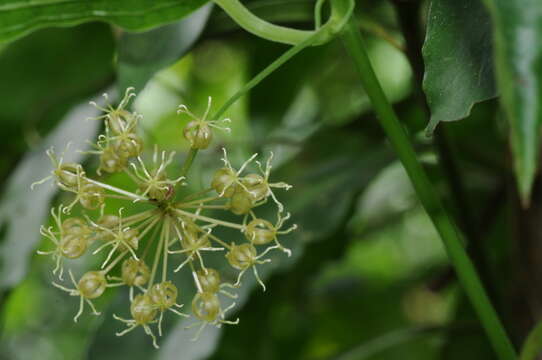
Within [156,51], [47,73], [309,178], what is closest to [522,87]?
[156,51]

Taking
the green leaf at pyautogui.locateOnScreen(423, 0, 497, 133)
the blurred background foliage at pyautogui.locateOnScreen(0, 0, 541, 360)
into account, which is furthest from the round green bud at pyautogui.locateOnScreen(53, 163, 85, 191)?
the green leaf at pyautogui.locateOnScreen(423, 0, 497, 133)

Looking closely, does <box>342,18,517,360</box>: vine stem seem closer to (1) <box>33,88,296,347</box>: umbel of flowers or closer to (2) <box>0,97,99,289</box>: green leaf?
(1) <box>33,88,296,347</box>: umbel of flowers

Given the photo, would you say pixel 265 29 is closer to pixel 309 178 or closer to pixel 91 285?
pixel 91 285

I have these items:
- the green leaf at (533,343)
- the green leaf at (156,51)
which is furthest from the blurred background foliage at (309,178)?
the green leaf at (533,343)

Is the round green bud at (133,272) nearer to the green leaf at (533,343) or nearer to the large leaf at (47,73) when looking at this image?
the green leaf at (533,343)

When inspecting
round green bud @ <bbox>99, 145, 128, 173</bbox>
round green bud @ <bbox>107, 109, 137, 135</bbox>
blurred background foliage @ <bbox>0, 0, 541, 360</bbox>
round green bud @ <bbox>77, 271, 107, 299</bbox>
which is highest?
round green bud @ <bbox>107, 109, 137, 135</bbox>

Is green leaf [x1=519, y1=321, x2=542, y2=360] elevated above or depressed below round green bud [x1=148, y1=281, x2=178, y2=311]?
below

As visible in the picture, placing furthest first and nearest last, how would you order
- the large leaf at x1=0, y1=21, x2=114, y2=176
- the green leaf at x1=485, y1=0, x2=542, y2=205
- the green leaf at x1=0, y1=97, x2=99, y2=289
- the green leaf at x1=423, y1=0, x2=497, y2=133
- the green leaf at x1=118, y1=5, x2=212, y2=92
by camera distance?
the large leaf at x1=0, y1=21, x2=114, y2=176 → the green leaf at x1=0, y1=97, x2=99, y2=289 → the green leaf at x1=118, y1=5, x2=212, y2=92 → the green leaf at x1=423, y1=0, x2=497, y2=133 → the green leaf at x1=485, y1=0, x2=542, y2=205
